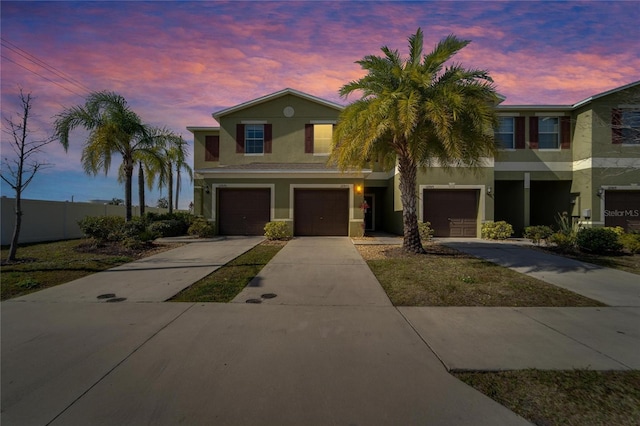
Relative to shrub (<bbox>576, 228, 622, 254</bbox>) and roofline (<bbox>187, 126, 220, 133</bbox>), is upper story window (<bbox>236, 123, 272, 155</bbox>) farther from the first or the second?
shrub (<bbox>576, 228, 622, 254</bbox>)

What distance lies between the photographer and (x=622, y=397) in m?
3.09

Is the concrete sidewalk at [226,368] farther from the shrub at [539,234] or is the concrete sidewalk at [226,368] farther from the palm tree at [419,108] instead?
the shrub at [539,234]

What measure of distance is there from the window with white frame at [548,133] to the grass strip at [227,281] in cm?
1544

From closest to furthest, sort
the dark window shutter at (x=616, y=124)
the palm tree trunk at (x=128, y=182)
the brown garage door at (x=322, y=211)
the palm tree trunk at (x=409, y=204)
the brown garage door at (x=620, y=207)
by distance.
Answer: the palm tree trunk at (x=409, y=204)
the palm tree trunk at (x=128, y=182)
the dark window shutter at (x=616, y=124)
the brown garage door at (x=620, y=207)
the brown garage door at (x=322, y=211)

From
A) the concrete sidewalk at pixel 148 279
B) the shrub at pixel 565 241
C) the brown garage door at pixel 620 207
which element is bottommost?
the concrete sidewalk at pixel 148 279

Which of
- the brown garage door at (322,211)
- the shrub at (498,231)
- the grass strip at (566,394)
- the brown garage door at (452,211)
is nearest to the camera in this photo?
the grass strip at (566,394)

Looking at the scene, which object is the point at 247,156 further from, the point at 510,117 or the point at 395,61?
the point at 510,117

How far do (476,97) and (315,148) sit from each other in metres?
9.85

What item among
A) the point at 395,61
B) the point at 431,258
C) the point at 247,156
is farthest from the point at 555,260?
the point at 247,156

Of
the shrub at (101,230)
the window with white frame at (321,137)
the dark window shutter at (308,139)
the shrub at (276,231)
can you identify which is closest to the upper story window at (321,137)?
the window with white frame at (321,137)

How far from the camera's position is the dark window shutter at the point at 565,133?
16844 mm

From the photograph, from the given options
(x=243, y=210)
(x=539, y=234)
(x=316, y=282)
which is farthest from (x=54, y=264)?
(x=539, y=234)

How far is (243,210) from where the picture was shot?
16656mm

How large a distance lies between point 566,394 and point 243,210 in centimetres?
1506
